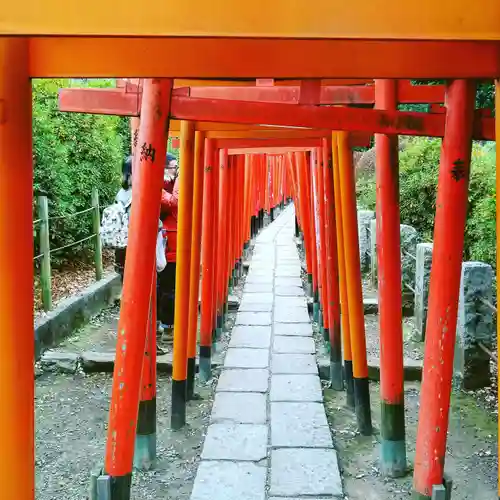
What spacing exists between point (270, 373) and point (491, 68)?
397 centimetres

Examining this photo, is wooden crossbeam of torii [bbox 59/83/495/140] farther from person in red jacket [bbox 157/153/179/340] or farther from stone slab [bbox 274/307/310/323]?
stone slab [bbox 274/307/310/323]

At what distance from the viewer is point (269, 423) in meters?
4.13

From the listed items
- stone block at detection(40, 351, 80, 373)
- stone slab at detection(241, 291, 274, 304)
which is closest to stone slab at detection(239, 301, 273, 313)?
stone slab at detection(241, 291, 274, 304)

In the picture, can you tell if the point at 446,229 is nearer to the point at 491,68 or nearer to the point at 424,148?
the point at 491,68

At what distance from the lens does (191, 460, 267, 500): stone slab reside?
10.4ft

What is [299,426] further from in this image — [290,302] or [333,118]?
[290,302]

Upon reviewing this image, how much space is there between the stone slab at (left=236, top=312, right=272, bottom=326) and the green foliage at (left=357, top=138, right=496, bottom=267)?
2410 mm

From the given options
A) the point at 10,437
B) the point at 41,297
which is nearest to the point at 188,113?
the point at 10,437

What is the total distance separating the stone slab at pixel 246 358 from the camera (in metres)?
5.42

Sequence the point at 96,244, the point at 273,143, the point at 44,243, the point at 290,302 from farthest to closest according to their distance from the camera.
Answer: the point at 290,302 < the point at 96,244 < the point at 44,243 < the point at 273,143

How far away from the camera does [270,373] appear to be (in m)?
5.21

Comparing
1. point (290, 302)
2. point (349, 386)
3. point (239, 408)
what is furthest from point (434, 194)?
point (239, 408)

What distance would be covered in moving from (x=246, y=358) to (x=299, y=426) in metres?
1.65

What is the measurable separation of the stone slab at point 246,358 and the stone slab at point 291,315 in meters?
1.33
